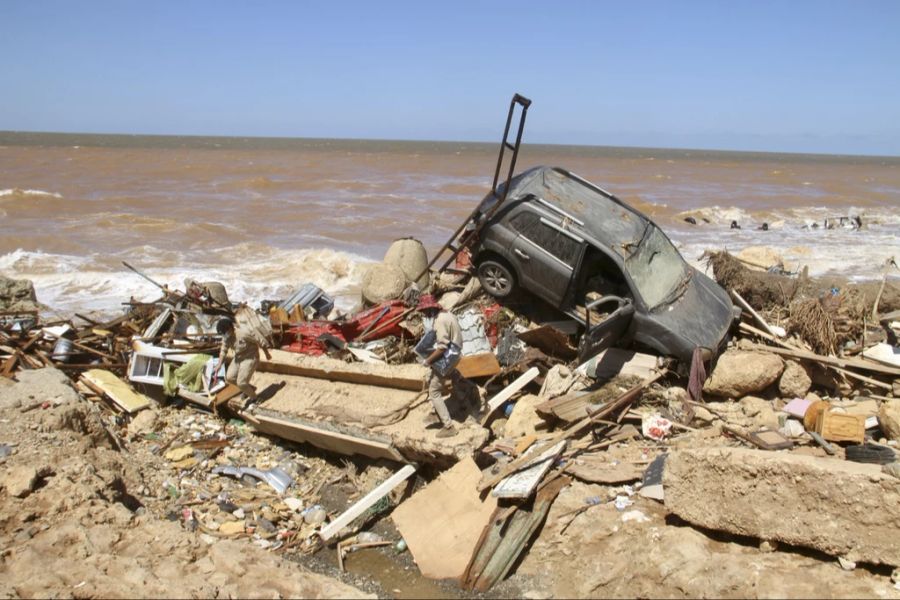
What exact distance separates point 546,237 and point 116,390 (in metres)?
5.99

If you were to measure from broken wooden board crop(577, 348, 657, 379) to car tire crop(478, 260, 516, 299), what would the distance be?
5.49ft

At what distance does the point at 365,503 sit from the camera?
6273 mm

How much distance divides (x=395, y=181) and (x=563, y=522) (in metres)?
36.4

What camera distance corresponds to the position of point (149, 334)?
31.4 ft

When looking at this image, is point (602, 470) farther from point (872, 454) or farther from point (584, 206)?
point (584, 206)

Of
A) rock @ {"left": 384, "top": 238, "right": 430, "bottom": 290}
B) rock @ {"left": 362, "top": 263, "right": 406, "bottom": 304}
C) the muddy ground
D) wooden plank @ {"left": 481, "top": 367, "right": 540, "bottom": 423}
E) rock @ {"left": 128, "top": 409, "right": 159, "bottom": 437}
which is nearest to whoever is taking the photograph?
the muddy ground

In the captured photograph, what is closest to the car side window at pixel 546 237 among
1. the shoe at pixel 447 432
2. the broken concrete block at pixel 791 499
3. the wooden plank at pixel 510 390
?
the wooden plank at pixel 510 390

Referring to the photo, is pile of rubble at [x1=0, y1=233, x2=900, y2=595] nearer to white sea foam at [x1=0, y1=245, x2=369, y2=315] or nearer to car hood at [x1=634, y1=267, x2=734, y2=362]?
car hood at [x1=634, y1=267, x2=734, y2=362]

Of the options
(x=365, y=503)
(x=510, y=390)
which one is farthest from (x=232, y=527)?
(x=510, y=390)

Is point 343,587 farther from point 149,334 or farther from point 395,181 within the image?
point 395,181

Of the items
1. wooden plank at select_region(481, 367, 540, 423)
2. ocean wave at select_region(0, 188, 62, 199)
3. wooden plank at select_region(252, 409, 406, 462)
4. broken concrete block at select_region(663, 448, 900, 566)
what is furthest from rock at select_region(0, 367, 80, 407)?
ocean wave at select_region(0, 188, 62, 199)

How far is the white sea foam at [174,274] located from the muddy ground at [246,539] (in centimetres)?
682

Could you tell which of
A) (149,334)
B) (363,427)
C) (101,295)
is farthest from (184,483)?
(101,295)

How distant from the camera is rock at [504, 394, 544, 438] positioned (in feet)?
24.2
